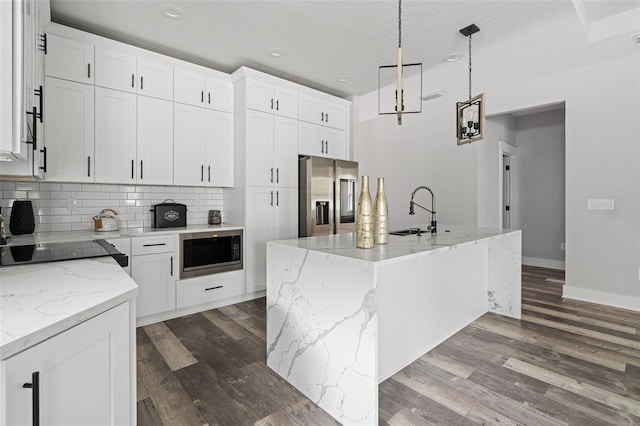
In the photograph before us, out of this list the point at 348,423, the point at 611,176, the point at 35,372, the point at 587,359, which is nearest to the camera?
the point at 35,372

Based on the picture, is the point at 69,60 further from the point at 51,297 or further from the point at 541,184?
the point at 541,184

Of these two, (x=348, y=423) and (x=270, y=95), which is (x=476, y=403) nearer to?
(x=348, y=423)

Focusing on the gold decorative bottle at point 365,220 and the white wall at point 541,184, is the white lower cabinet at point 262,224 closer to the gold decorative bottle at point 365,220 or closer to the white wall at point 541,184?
the gold decorative bottle at point 365,220

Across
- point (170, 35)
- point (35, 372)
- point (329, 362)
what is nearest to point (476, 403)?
point (329, 362)

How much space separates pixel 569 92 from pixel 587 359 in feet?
10.2

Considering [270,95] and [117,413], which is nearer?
[117,413]

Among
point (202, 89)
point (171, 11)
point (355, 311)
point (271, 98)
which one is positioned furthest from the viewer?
→ point (271, 98)

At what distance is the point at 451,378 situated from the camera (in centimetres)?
211

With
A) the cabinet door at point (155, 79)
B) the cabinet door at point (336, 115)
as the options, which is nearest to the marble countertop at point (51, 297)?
the cabinet door at point (155, 79)

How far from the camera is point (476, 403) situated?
184 centimetres

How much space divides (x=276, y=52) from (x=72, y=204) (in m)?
2.53

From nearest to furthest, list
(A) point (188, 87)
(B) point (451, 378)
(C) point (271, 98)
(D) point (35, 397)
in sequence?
(D) point (35, 397)
(B) point (451, 378)
(A) point (188, 87)
(C) point (271, 98)

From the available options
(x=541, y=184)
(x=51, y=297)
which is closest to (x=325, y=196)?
(x=51, y=297)

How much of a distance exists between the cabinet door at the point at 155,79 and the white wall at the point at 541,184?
5.63m
